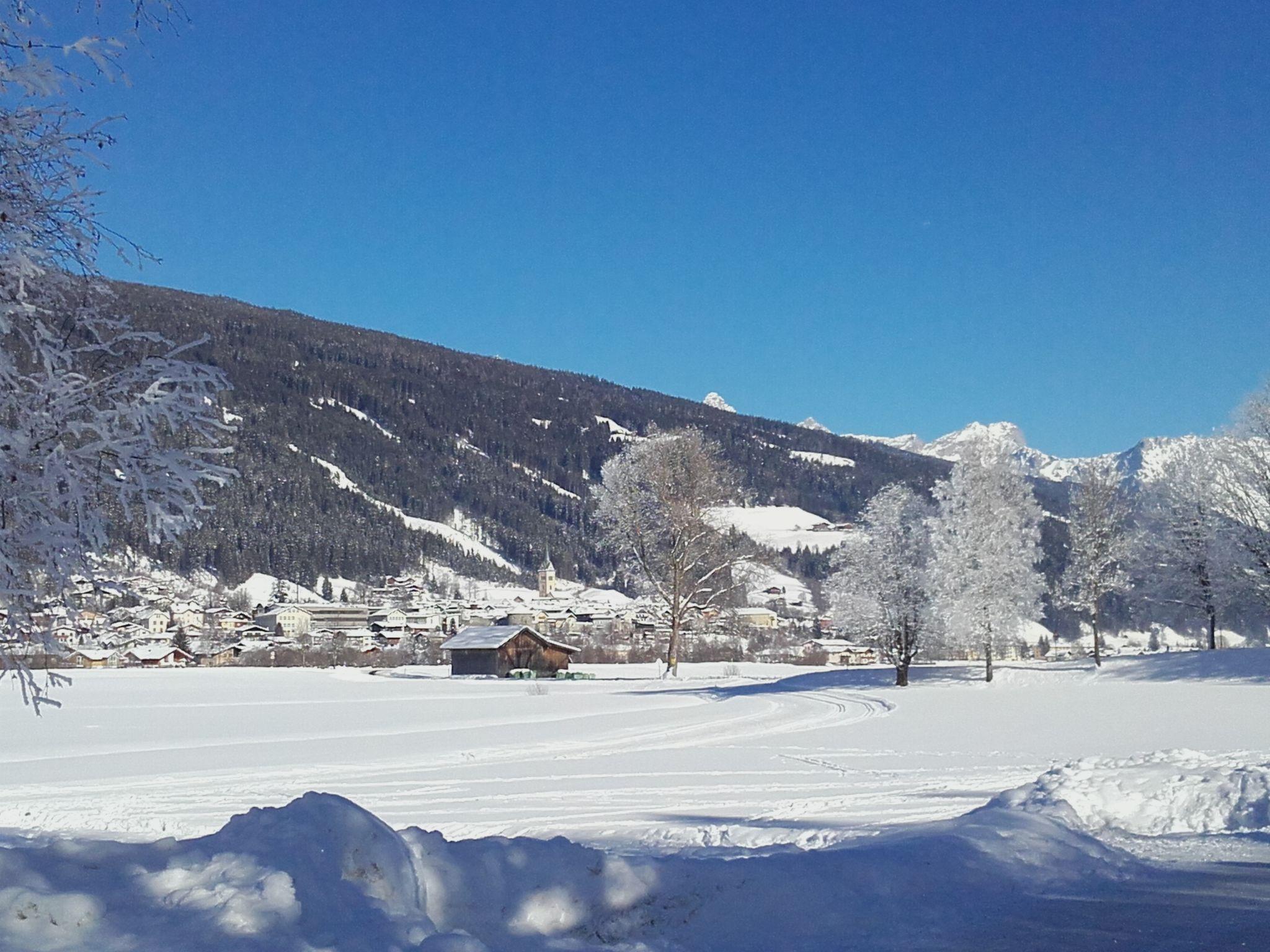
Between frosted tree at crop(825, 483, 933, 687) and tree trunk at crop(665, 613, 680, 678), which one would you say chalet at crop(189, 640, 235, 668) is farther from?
frosted tree at crop(825, 483, 933, 687)

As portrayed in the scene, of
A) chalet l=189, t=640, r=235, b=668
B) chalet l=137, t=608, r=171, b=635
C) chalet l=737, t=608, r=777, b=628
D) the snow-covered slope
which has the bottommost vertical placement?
chalet l=189, t=640, r=235, b=668

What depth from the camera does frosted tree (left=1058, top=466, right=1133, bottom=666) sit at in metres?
44.7

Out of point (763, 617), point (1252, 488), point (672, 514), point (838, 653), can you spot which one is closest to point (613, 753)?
point (672, 514)

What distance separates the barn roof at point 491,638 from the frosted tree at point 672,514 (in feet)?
46.4

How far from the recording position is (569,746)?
66.4 ft

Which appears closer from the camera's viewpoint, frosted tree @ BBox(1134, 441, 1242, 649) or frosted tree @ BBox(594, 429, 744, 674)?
frosted tree @ BBox(1134, 441, 1242, 649)

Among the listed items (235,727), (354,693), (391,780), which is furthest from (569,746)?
(354,693)

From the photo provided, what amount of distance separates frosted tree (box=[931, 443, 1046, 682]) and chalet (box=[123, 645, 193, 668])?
187ft

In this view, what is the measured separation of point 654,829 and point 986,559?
27.7 m

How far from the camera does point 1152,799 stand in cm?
1057

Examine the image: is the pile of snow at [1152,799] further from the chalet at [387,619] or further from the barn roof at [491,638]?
the chalet at [387,619]

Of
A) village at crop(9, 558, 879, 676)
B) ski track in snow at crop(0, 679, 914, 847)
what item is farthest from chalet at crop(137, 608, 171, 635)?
ski track in snow at crop(0, 679, 914, 847)

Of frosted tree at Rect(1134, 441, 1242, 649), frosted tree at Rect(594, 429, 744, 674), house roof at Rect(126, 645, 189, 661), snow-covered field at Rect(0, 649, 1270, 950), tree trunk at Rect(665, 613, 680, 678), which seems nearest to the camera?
snow-covered field at Rect(0, 649, 1270, 950)

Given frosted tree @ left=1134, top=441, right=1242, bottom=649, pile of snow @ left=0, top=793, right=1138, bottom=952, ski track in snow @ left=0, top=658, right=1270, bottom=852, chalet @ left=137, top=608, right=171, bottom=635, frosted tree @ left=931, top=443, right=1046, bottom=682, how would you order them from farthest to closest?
frosted tree @ left=1134, top=441, right=1242, bottom=649 → frosted tree @ left=931, top=443, right=1046, bottom=682 → ski track in snow @ left=0, top=658, right=1270, bottom=852 → chalet @ left=137, top=608, right=171, bottom=635 → pile of snow @ left=0, top=793, right=1138, bottom=952
